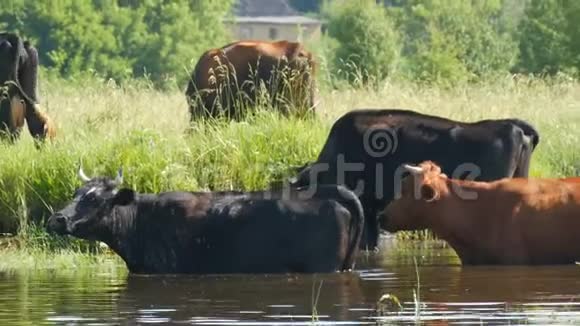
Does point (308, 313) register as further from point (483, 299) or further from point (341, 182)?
point (341, 182)

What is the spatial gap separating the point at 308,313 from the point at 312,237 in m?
3.15

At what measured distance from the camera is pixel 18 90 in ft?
73.4

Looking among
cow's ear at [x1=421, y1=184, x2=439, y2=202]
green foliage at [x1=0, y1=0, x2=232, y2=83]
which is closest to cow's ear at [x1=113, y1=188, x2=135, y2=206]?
cow's ear at [x1=421, y1=184, x2=439, y2=202]

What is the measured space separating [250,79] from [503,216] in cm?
741

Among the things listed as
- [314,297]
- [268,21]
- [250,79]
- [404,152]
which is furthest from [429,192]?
[268,21]

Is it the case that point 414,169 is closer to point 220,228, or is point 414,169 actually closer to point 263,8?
point 220,228

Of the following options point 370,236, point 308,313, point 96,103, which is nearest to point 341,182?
point 370,236

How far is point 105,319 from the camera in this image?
13.3 m

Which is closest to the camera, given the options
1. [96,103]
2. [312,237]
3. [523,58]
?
[312,237]

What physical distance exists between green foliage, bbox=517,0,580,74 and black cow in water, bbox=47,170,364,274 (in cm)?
2826

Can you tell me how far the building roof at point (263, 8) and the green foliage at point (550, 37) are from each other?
8789cm

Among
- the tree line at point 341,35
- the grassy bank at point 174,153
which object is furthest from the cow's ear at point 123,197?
the tree line at point 341,35

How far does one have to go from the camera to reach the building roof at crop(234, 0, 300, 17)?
470 ft

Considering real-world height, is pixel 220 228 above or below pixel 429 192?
Answer: below
